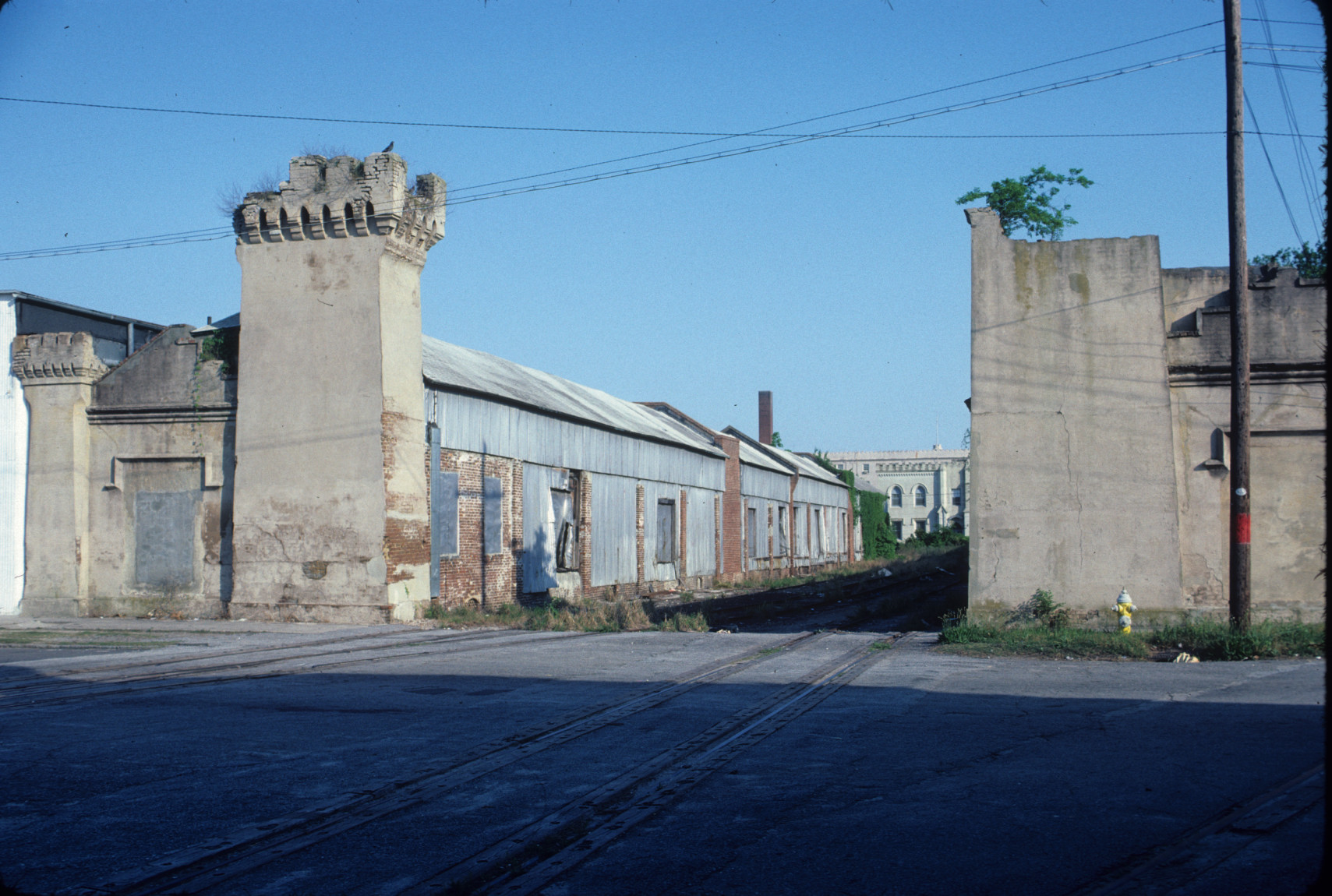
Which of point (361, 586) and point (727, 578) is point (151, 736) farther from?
point (727, 578)

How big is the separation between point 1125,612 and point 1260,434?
11.1 ft

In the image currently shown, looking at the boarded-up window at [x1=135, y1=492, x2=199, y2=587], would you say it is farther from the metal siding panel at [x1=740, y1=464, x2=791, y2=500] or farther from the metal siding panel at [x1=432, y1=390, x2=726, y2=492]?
the metal siding panel at [x1=740, y1=464, x2=791, y2=500]

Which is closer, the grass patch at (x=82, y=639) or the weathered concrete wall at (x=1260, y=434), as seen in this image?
the weathered concrete wall at (x=1260, y=434)

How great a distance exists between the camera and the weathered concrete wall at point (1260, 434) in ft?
47.2

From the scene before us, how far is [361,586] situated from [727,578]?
70.0 feet

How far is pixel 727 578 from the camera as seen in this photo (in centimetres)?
3838

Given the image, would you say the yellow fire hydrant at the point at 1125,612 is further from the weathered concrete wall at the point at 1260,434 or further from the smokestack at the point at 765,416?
the smokestack at the point at 765,416

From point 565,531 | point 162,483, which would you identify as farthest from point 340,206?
point 565,531

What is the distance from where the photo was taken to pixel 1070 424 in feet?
48.0

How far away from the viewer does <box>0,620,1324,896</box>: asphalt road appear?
14.2 feet

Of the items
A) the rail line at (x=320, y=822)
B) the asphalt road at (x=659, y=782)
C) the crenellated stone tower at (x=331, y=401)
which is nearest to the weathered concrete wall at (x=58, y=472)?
the crenellated stone tower at (x=331, y=401)

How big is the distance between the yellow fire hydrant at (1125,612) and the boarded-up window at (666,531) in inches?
765

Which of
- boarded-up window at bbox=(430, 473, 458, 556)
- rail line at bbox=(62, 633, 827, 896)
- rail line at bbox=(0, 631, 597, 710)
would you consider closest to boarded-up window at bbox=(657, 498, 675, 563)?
boarded-up window at bbox=(430, 473, 458, 556)

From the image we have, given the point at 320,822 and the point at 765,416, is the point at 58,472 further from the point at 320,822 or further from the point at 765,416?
the point at 765,416
